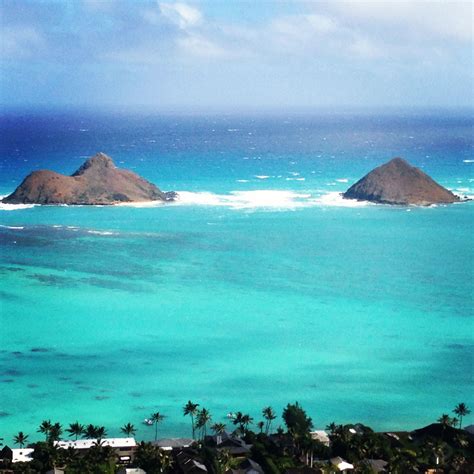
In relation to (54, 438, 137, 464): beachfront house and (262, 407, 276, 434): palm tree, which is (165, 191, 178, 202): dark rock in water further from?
(54, 438, 137, 464): beachfront house

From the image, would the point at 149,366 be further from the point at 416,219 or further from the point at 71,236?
the point at 416,219

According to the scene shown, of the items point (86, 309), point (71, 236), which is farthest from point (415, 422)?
point (71, 236)

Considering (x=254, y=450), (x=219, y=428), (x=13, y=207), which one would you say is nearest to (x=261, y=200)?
(x=13, y=207)

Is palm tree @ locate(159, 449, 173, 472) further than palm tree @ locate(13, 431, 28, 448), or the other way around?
palm tree @ locate(13, 431, 28, 448)

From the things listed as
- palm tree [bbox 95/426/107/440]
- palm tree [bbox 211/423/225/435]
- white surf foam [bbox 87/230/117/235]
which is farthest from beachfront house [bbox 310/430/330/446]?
white surf foam [bbox 87/230/117/235]

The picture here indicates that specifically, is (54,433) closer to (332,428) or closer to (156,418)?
(156,418)
